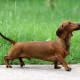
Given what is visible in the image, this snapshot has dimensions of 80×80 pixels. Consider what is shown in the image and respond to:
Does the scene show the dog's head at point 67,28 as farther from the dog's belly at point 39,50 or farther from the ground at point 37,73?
the ground at point 37,73

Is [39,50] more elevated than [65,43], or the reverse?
[65,43]

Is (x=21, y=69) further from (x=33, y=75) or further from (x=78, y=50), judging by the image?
(x=78, y=50)

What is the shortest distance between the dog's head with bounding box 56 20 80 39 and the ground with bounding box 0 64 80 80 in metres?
0.63

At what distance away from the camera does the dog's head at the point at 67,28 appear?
14.9 feet

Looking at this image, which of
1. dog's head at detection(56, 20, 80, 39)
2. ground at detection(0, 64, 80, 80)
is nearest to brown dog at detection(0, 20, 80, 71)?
dog's head at detection(56, 20, 80, 39)

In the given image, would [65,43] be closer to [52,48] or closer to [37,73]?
[52,48]

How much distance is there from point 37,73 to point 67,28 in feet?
3.00

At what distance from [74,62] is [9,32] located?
1969mm

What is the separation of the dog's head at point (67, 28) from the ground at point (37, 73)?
63 cm

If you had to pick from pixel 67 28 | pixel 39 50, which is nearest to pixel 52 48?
pixel 39 50

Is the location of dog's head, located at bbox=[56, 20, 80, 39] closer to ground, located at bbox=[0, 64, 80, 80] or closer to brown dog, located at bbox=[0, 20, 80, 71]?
brown dog, located at bbox=[0, 20, 80, 71]

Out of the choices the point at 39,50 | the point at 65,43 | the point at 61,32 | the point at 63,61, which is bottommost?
the point at 63,61

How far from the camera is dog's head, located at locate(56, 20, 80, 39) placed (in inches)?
179

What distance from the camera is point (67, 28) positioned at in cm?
458
